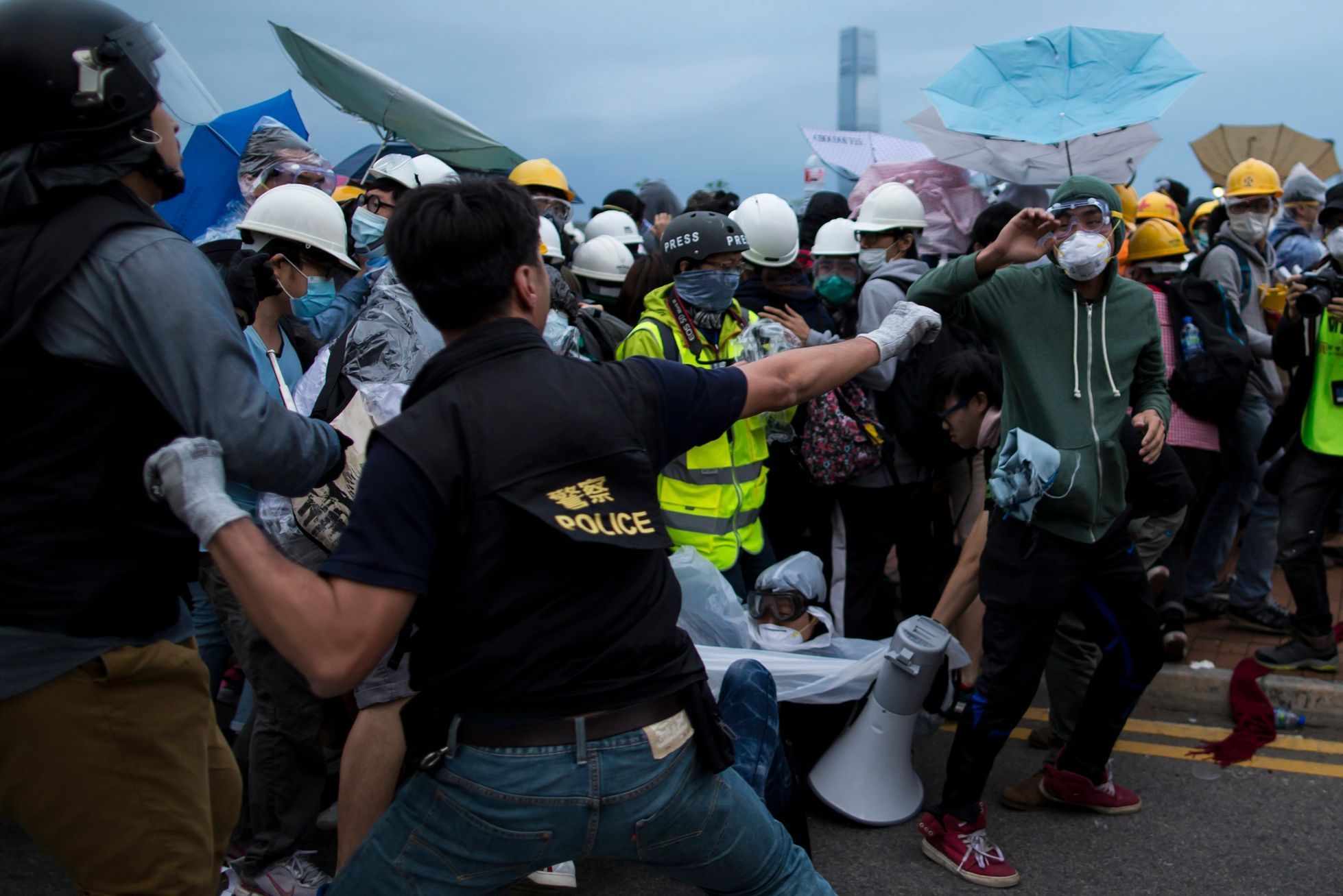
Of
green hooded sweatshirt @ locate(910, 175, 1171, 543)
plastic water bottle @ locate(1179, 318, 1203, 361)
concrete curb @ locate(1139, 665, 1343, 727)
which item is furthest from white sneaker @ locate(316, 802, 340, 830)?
plastic water bottle @ locate(1179, 318, 1203, 361)

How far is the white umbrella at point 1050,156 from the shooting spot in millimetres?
6285

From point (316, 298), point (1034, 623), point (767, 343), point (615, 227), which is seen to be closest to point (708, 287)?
point (767, 343)

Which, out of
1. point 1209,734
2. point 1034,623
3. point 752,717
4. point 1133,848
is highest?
point 752,717

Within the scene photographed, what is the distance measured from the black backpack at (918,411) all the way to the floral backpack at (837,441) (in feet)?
0.50

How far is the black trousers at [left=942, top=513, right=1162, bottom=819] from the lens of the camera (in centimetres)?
361

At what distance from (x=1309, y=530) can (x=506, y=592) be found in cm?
457

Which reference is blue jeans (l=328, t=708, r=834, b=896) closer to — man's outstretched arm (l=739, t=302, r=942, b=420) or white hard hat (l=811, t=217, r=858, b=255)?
man's outstretched arm (l=739, t=302, r=942, b=420)

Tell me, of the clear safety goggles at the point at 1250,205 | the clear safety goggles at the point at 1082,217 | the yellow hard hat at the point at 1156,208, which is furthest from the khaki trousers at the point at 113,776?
the yellow hard hat at the point at 1156,208

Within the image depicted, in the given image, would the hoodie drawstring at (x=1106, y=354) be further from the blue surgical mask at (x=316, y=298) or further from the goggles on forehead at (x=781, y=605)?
the blue surgical mask at (x=316, y=298)

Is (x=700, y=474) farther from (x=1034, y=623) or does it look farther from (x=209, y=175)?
(x=209, y=175)

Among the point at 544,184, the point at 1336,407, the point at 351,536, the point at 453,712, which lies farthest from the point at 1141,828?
the point at 544,184

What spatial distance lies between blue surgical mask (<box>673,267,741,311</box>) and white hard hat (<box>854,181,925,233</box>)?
162 centimetres

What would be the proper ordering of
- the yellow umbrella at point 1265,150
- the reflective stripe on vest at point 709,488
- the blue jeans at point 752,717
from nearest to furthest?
the blue jeans at point 752,717 < the reflective stripe on vest at point 709,488 < the yellow umbrella at point 1265,150

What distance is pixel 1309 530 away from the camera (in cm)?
505
